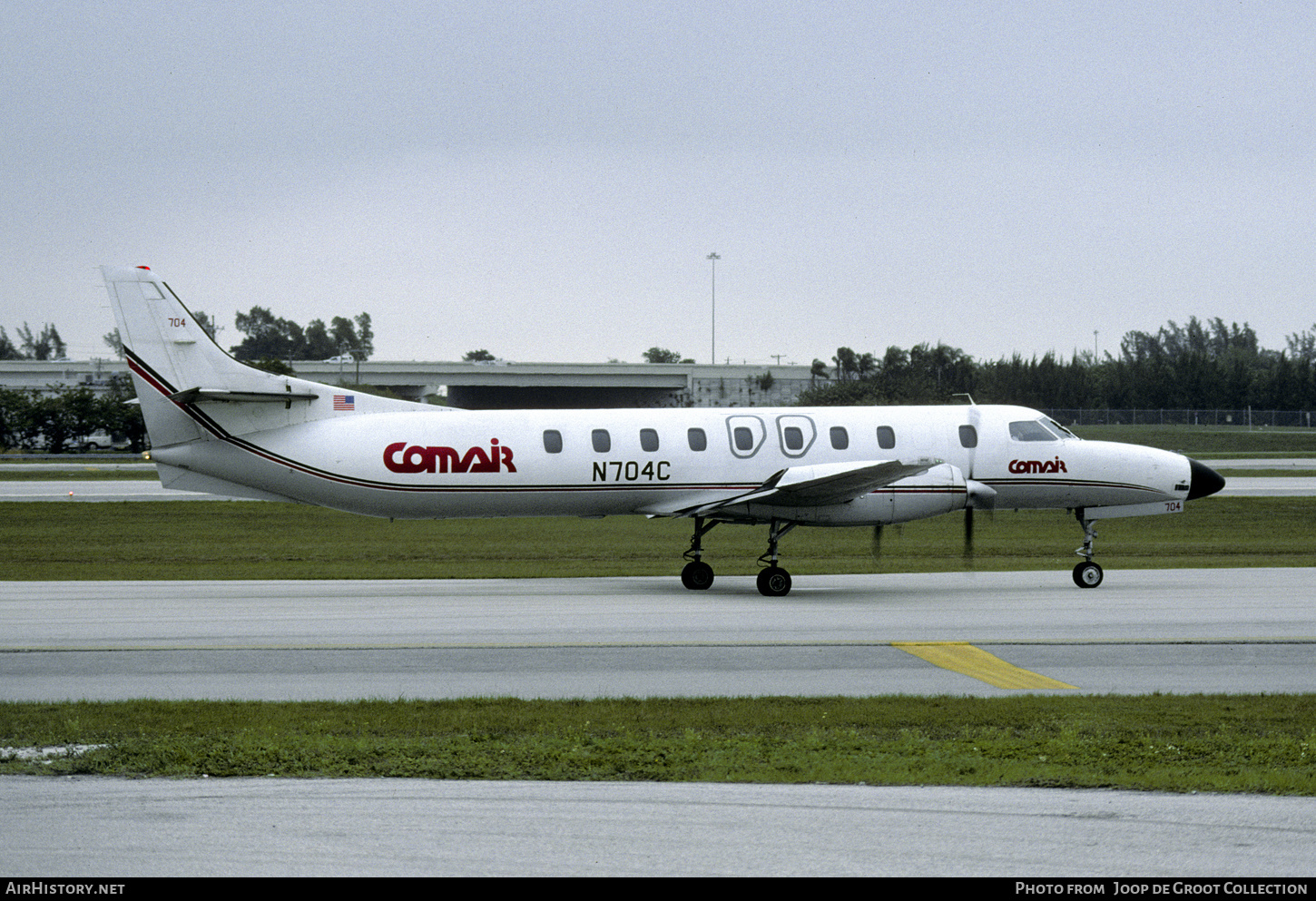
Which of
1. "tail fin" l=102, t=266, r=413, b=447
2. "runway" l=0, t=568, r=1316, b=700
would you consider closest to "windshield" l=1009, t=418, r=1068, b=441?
"runway" l=0, t=568, r=1316, b=700

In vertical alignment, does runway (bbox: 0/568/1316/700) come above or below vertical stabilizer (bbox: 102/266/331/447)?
below

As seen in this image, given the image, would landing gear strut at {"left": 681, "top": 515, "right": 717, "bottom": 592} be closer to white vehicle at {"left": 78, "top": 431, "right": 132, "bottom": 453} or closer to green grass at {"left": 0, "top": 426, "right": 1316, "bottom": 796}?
green grass at {"left": 0, "top": 426, "right": 1316, "bottom": 796}

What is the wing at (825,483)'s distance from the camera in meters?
21.7

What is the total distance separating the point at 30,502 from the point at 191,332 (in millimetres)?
28127

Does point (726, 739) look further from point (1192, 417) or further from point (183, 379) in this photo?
point (1192, 417)

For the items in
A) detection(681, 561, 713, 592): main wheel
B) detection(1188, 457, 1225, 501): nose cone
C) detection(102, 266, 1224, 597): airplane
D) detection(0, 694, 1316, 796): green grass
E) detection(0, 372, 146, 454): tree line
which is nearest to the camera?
detection(0, 694, 1316, 796): green grass

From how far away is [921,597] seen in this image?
71.8ft

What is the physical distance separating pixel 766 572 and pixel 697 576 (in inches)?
68.1

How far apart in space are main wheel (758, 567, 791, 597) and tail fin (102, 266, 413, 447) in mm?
8539

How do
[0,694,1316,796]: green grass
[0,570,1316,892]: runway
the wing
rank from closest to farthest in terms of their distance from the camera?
[0,570,1316,892]: runway, [0,694,1316,796]: green grass, the wing

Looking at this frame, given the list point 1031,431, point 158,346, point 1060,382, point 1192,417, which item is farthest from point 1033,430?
point 1192,417

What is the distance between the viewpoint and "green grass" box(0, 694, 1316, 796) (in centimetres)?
952
